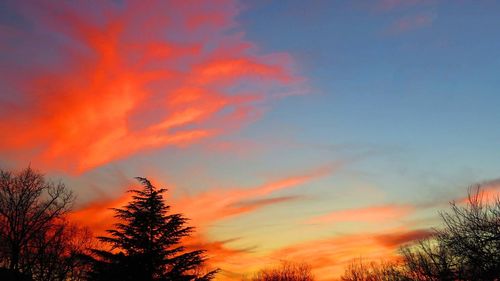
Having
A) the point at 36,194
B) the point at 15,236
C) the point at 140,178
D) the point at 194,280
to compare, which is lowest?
the point at 194,280

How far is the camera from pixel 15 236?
4909 centimetres

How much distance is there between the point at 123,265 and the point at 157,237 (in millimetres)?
2862

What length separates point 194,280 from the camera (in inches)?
1042

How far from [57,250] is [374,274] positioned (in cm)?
5075

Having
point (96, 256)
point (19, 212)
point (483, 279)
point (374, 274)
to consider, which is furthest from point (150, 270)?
point (374, 274)

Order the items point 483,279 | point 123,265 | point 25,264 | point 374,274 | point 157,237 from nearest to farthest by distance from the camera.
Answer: point 483,279
point 123,265
point 157,237
point 25,264
point 374,274

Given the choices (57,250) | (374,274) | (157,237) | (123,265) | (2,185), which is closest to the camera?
(123,265)

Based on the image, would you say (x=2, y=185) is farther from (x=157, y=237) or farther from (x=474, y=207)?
(x=474, y=207)

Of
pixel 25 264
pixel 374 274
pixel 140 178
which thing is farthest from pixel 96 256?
pixel 374 274

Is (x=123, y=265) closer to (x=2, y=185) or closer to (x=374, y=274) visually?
(x=2, y=185)

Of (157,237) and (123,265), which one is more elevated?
(157,237)

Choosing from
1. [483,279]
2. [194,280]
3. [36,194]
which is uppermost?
[36,194]

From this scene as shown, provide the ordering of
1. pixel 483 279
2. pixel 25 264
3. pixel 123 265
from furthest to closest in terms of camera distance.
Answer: pixel 25 264, pixel 123 265, pixel 483 279

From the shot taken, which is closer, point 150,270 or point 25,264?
point 150,270
